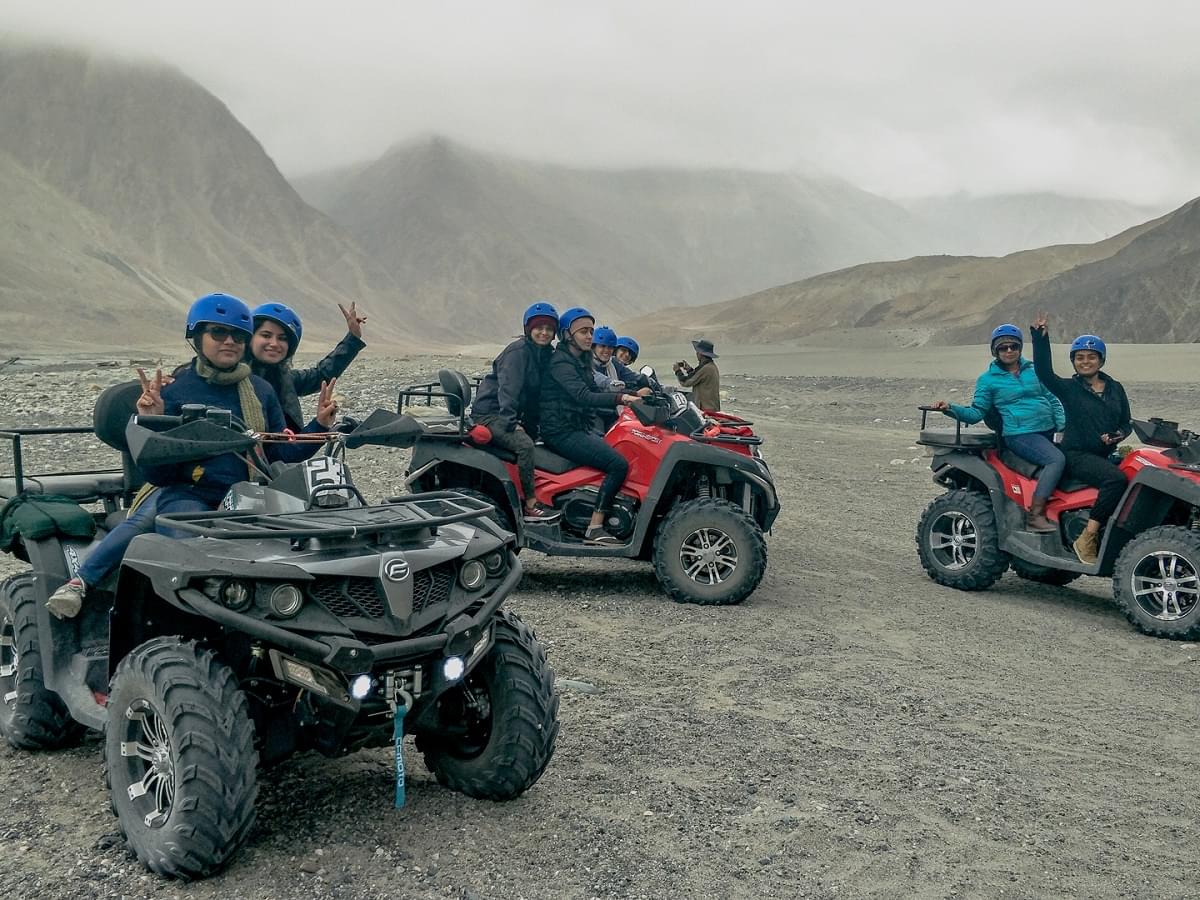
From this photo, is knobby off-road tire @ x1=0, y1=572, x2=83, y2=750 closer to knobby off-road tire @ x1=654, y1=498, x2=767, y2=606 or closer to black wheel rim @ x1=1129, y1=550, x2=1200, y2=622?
knobby off-road tire @ x1=654, y1=498, x2=767, y2=606

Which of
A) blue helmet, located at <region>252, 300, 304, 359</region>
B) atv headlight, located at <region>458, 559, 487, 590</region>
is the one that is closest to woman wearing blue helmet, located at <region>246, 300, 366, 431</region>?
blue helmet, located at <region>252, 300, 304, 359</region>

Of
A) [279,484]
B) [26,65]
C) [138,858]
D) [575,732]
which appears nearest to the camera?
[138,858]

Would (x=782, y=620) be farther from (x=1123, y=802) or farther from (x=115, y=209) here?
(x=115, y=209)

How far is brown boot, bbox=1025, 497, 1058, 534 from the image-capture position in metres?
9.66

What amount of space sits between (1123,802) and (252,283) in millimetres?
115823

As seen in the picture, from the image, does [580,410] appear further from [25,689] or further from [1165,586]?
[25,689]

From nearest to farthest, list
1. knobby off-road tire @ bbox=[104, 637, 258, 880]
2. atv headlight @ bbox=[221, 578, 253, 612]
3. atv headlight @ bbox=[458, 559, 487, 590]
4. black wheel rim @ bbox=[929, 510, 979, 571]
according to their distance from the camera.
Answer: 1. knobby off-road tire @ bbox=[104, 637, 258, 880]
2. atv headlight @ bbox=[221, 578, 253, 612]
3. atv headlight @ bbox=[458, 559, 487, 590]
4. black wheel rim @ bbox=[929, 510, 979, 571]

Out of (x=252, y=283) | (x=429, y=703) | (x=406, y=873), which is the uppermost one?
(x=252, y=283)

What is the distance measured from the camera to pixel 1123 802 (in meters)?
5.33

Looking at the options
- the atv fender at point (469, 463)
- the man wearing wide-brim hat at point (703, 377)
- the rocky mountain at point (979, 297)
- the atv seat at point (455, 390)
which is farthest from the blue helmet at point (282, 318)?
the rocky mountain at point (979, 297)

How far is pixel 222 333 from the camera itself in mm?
5484

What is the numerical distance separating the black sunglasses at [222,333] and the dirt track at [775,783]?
1.85 meters

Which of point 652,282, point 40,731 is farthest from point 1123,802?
point 652,282

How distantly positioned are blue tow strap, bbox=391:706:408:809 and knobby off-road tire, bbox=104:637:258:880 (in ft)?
1.61
